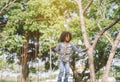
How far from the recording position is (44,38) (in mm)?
23406

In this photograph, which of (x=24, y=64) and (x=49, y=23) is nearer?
(x=49, y=23)

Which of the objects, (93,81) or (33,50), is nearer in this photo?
(93,81)

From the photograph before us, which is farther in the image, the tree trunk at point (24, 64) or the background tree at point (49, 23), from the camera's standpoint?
the tree trunk at point (24, 64)

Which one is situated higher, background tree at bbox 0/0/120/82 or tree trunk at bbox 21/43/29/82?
background tree at bbox 0/0/120/82

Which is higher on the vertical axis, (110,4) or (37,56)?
(110,4)

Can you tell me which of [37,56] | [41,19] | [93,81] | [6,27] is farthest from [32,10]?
[93,81]

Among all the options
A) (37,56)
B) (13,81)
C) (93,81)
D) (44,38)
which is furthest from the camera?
(13,81)

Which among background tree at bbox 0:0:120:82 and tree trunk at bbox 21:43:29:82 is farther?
tree trunk at bbox 21:43:29:82

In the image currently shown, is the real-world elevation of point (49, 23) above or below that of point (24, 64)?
above

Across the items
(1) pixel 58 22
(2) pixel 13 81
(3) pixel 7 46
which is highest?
(1) pixel 58 22

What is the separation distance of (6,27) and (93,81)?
729 inches

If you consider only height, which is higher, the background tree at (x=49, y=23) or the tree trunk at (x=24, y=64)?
the background tree at (x=49, y=23)

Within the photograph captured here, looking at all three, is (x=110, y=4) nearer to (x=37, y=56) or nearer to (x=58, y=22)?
(x=58, y=22)

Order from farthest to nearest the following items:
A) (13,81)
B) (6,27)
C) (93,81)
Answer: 1. (13,81)
2. (6,27)
3. (93,81)
